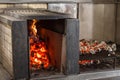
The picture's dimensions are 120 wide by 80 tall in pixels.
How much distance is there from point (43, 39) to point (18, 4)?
95 centimetres

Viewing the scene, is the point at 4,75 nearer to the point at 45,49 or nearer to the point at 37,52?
the point at 37,52

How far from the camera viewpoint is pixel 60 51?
440 centimetres

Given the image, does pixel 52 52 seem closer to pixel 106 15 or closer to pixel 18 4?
pixel 18 4

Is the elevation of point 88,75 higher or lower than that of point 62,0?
lower

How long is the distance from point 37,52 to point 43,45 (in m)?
0.23

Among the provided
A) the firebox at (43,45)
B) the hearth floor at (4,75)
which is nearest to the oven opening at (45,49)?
the firebox at (43,45)

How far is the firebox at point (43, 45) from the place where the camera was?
3861 millimetres

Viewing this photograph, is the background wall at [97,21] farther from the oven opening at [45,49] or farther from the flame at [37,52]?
the flame at [37,52]

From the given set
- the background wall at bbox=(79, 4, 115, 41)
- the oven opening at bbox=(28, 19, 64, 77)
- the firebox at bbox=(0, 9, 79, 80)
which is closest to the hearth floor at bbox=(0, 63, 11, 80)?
the firebox at bbox=(0, 9, 79, 80)

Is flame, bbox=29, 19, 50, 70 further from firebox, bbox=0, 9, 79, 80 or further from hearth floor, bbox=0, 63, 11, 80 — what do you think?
hearth floor, bbox=0, 63, 11, 80

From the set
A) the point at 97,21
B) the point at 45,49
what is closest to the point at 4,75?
the point at 45,49

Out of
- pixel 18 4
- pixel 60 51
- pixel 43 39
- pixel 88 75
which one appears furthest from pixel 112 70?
pixel 18 4

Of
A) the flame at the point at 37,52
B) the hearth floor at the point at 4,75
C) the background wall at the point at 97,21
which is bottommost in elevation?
the hearth floor at the point at 4,75

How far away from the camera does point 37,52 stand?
461cm
